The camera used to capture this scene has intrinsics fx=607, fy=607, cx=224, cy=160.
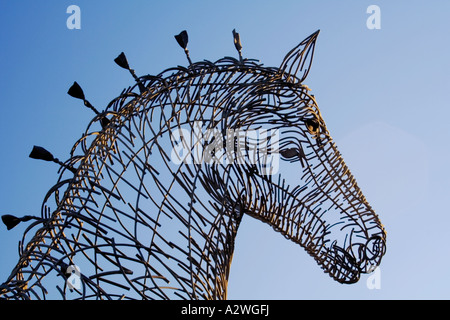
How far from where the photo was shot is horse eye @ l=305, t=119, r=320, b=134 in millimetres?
4113

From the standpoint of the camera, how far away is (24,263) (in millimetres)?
3387

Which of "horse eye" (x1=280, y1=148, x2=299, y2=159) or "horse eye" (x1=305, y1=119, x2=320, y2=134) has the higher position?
"horse eye" (x1=305, y1=119, x2=320, y2=134)

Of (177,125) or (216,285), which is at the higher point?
(177,125)

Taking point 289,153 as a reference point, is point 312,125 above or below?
above

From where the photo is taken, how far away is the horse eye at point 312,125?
4113 millimetres

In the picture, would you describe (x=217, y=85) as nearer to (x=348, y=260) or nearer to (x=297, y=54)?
(x=297, y=54)

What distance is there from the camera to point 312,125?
4.12m

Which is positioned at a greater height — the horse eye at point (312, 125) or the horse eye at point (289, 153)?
the horse eye at point (312, 125)
